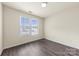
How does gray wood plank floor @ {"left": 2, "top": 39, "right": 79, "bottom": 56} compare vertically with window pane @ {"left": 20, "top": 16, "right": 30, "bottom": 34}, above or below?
below

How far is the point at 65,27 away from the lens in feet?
12.4

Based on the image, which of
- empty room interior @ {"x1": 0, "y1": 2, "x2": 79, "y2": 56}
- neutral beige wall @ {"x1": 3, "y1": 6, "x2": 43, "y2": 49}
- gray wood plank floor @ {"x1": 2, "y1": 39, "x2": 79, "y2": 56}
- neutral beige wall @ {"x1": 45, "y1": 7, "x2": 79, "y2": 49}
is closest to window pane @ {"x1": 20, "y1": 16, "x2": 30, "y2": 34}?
empty room interior @ {"x1": 0, "y1": 2, "x2": 79, "y2": 56}

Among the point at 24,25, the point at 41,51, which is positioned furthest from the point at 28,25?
the point at 41,51

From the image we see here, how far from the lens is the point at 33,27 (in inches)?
189

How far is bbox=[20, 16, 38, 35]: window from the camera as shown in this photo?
4082mm

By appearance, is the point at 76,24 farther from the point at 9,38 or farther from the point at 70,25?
the point at 9,38

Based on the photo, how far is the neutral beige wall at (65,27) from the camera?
3.28m

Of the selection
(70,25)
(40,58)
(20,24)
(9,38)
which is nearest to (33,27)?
(20,24)

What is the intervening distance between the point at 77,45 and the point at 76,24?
96 centimetres

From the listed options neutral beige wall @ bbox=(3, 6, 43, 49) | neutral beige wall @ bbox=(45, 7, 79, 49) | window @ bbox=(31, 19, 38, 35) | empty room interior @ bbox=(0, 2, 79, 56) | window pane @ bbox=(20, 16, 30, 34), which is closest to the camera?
empty room interior @ bbox=(0, 2, 79, 56)

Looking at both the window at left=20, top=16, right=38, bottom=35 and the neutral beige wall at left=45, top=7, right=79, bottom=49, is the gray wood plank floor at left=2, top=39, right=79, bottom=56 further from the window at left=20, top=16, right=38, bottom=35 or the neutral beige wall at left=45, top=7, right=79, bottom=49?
the window at left=20, top=16, right=38, bottom=35

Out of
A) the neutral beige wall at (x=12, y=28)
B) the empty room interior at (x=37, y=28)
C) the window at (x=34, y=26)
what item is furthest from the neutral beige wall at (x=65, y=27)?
the neutral beige wall at (x=12, y=28)

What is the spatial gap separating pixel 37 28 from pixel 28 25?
900 mm

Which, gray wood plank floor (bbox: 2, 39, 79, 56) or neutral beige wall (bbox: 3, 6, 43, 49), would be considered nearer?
gray wood plank floor (bbox: 2, 39, 79, 56)
